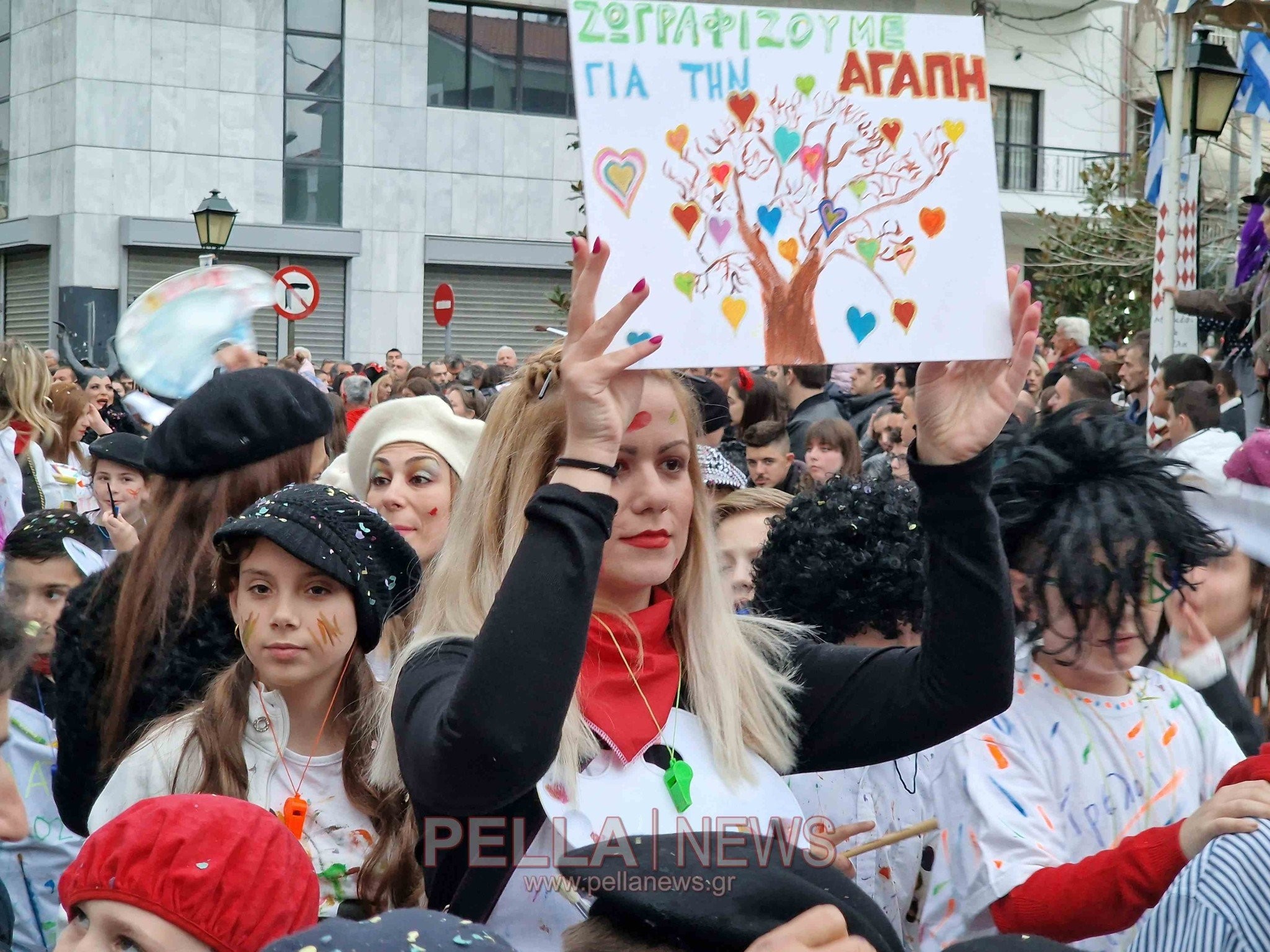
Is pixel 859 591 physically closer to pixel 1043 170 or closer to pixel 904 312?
pixel 904 312

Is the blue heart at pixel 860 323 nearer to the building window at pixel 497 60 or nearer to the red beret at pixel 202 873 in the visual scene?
the red beret at pixel 202 873

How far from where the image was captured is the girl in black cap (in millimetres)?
3088

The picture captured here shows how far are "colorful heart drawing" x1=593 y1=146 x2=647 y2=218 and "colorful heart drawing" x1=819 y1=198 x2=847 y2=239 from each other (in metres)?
0.31

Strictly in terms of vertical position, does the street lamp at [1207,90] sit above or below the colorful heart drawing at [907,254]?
above

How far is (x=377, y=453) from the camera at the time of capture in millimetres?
4254

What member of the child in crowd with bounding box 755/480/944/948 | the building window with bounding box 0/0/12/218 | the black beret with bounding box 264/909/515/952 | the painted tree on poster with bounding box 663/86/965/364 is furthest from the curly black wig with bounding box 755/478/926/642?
the building window with bounding box 0/0/12/218

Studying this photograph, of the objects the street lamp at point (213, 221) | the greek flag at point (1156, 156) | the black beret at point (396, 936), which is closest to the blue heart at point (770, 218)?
the black beret at point (396, 936)

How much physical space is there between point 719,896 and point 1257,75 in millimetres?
8989

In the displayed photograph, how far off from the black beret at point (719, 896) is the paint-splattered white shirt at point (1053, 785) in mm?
944

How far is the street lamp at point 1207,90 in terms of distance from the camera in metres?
8.48

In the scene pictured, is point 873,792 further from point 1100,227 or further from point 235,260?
point 235,260

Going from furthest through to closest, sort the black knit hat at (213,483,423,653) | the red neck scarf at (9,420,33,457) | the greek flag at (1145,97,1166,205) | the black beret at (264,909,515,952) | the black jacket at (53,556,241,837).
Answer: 1. the greek flag at (1145,97,1166,205)
2. the red neck scarf at (9,420,33,457)
3. the black jacket at (53,556,241,837)
4. the black knit hat at (213,483,423,653)
5. the black beret at (264,909,515,952)

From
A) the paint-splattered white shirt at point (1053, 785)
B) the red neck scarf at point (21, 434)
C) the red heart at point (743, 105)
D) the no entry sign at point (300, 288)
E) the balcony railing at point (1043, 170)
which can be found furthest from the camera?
the balcony railing at point (1043, 170)

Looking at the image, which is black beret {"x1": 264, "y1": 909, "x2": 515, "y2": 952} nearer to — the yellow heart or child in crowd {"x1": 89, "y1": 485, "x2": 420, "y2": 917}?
the yellow heart
